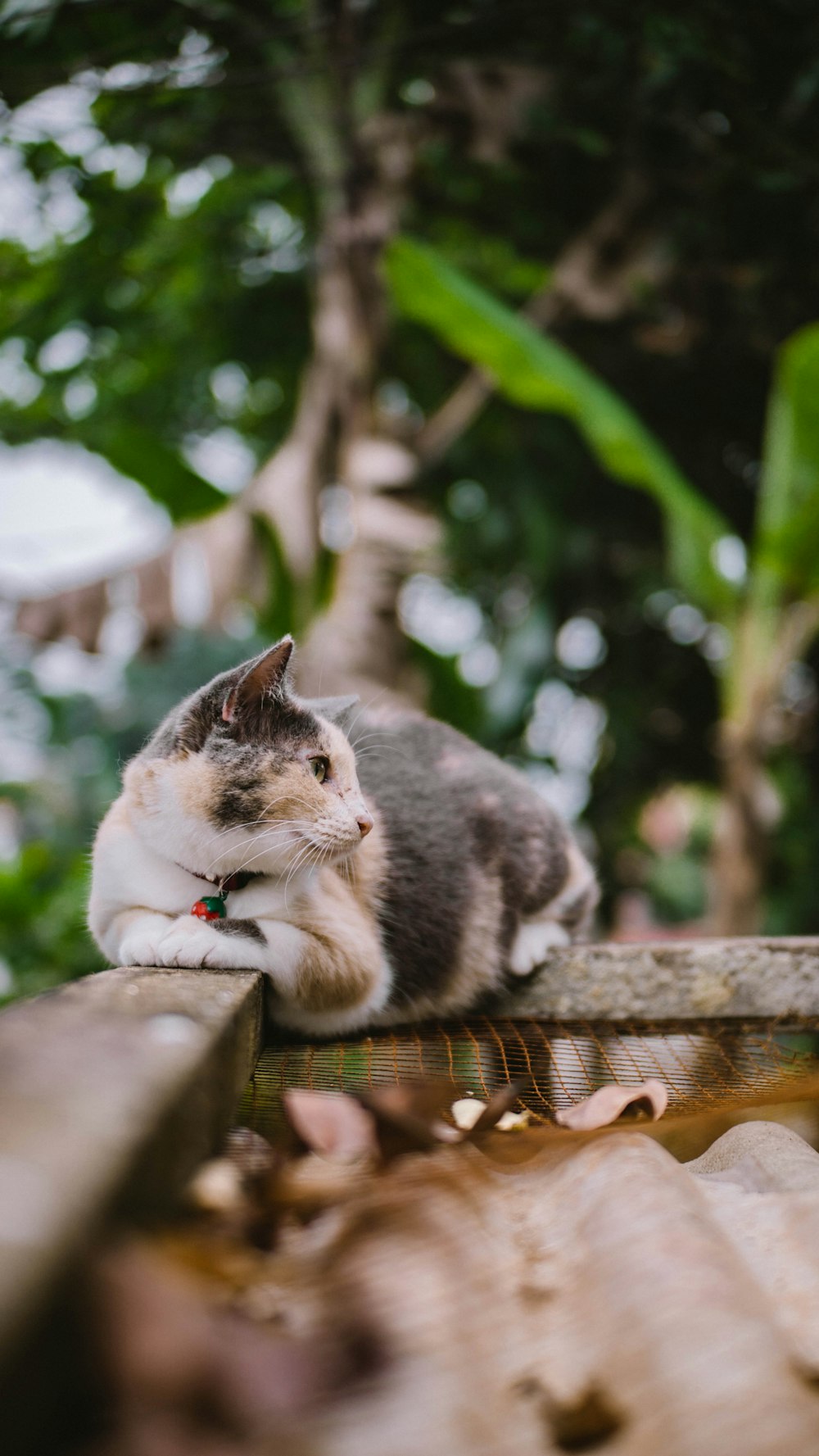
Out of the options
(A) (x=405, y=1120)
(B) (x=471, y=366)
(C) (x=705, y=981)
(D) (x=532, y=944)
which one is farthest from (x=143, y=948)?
(B) (x=471, y=366)

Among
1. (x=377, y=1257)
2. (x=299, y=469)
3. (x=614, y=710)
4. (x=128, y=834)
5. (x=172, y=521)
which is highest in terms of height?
(x=377, y=1257)

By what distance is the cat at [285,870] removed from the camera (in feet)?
4.65

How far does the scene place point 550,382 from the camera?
3.24 meters

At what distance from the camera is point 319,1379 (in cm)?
53

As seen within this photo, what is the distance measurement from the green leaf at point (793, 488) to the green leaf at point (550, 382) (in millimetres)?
191

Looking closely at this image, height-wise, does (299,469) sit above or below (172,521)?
above

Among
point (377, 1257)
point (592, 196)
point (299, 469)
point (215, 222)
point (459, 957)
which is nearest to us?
point (377, 1257)

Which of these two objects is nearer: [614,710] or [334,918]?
[334,918]

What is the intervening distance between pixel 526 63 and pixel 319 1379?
3.68m

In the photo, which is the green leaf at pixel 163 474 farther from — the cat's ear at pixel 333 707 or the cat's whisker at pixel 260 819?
the cat's whisker at pixel 260 819

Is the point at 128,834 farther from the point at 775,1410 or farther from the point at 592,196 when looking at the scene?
the point at 592,196

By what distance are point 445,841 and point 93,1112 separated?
1.21 m

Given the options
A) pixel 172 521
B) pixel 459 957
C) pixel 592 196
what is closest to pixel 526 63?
pixel 592 196

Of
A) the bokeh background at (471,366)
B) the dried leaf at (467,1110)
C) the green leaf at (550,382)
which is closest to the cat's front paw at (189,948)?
the dried leaf at (467,1110)
